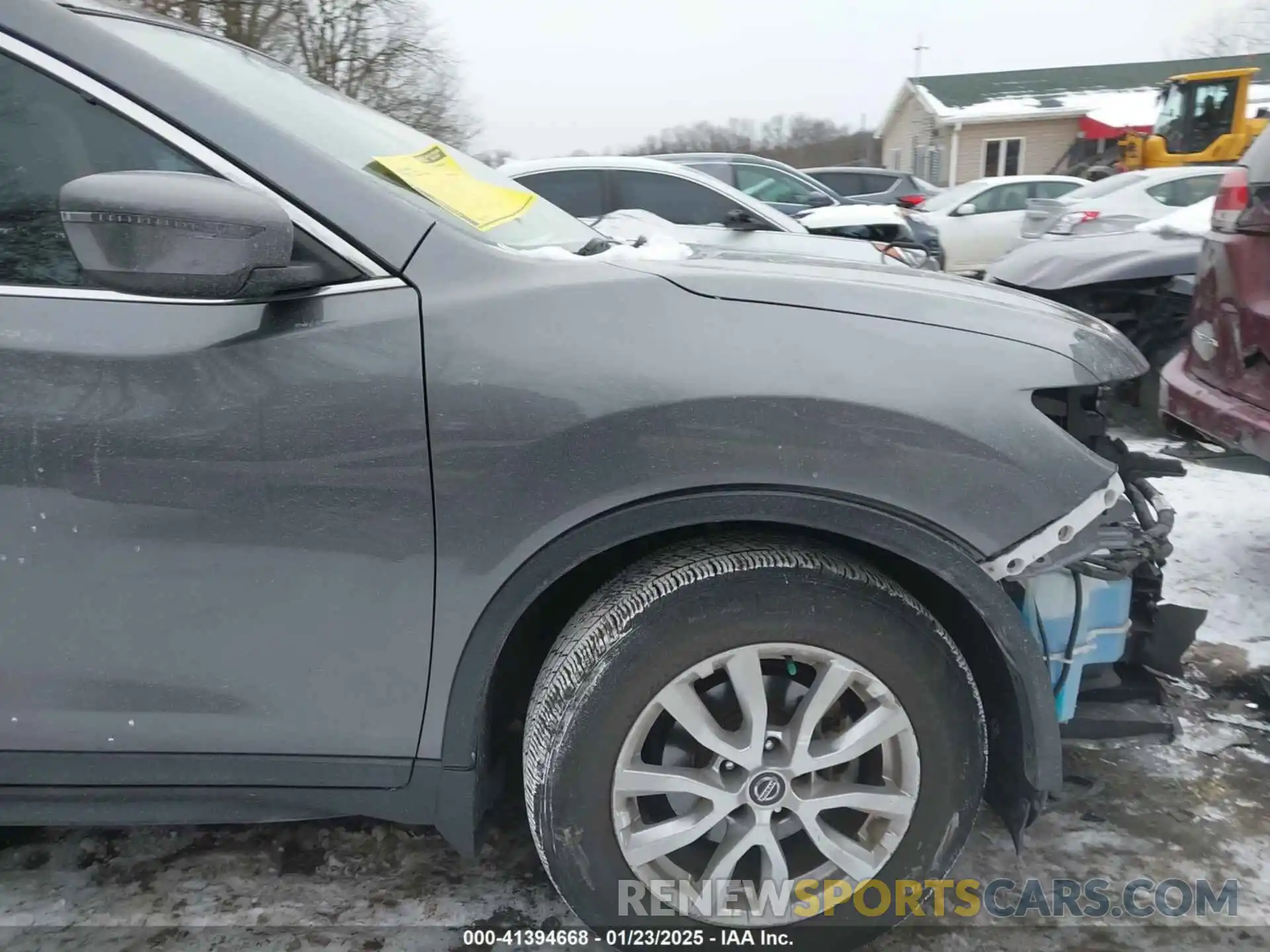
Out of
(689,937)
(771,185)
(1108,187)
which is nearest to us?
(689,937)

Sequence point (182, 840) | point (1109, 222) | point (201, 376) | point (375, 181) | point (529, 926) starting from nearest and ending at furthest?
point (201, 376) → point (375, 181) → point (529, 926) → point (182, 840) → point (1109, 222)

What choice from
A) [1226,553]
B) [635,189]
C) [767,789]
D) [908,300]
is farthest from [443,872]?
[635,189]

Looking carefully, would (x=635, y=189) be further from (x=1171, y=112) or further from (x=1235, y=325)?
(x=1171, y=112)

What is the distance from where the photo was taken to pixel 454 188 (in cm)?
175

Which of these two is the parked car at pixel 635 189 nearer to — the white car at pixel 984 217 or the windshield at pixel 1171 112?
the white car at pixel 984 217

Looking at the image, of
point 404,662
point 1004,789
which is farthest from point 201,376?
point 1004,789

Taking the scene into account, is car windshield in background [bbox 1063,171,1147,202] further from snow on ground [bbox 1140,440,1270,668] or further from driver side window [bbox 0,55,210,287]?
driver side window [bbox 0,55,210,287]

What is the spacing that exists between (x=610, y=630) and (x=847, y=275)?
2.78ft

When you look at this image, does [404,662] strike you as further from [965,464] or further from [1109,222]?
[1109,222]

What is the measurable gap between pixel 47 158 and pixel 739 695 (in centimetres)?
156

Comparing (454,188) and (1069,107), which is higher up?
(1069,107)

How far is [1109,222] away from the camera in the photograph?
6.72m

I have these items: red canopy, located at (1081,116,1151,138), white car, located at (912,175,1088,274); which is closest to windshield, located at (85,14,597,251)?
white car, located at (912,175,1088,274)

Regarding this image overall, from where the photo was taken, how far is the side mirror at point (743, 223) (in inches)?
219
